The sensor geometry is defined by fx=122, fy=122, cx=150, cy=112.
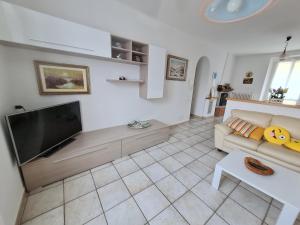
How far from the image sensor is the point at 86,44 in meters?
1.64

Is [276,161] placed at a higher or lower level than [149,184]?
higher

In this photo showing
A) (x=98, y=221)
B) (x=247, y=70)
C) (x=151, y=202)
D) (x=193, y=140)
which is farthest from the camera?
(x=247, y=70)

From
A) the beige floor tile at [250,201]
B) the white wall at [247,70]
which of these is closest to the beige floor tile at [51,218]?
the beige floor tile at [250,201]

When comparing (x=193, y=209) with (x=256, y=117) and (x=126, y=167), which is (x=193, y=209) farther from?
(x=256, y=117)

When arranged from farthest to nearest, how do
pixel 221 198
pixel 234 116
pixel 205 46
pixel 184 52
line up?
pixel 205 46 < pixel 184 52 < pixel 234 116 < pixel 221 198

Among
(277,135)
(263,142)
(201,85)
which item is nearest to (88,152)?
(263,142)

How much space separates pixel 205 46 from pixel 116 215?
4.54 m

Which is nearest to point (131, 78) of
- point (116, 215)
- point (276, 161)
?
point (116, 215)

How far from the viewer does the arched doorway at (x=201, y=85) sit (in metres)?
4.33

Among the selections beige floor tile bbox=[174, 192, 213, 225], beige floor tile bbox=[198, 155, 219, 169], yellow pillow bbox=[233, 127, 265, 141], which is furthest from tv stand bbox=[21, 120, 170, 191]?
yellow pillow bbox=[233, 127, 265, 141]

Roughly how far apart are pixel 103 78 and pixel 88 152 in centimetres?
125

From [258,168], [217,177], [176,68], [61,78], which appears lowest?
[217,177]

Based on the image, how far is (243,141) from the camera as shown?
2113mm

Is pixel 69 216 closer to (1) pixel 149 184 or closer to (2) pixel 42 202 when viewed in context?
(2) pixel 42 202
